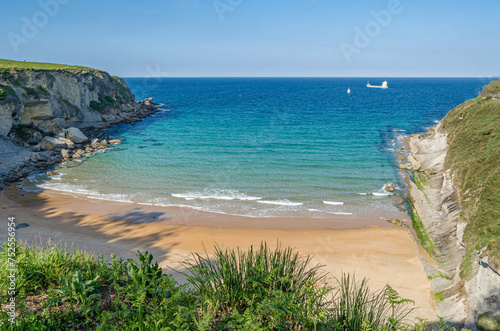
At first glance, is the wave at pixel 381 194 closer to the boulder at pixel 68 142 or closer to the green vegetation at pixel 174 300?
the green vegetation at pixel 174 300

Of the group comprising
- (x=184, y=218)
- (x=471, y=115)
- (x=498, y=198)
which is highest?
(x=471, y=115)

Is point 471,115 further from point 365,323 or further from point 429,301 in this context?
point 365,323

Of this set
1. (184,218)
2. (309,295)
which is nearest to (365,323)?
(309,295)

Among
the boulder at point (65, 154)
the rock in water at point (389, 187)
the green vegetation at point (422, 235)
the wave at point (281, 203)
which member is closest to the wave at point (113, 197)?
the wave at point (281, 203)

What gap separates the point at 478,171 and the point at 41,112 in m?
38.3

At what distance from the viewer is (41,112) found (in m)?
33.9

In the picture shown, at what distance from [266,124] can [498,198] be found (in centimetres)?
3771

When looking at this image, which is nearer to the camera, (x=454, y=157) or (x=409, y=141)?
(x=454, y=157)

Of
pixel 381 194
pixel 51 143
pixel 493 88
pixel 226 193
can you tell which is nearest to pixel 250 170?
pixel 226 193

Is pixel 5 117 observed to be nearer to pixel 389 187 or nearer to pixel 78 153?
pixel 78 153

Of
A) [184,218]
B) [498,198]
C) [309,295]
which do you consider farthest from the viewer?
[184,218]

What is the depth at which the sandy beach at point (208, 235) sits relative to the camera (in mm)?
13492

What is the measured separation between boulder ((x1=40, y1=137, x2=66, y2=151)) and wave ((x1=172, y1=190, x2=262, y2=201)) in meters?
18.3

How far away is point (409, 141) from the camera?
36750 millimetres
